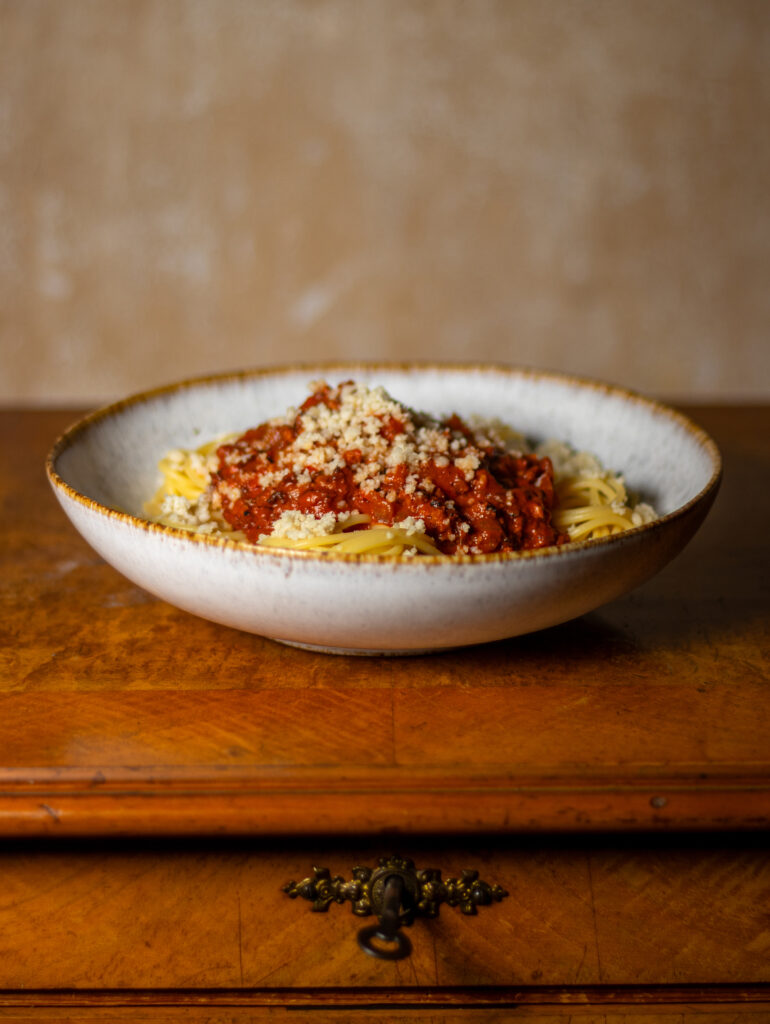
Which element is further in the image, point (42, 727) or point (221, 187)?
point (221, 187)

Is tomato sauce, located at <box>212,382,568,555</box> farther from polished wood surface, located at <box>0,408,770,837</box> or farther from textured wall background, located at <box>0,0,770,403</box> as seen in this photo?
textured wall background, located at <box>0,0,770,403</box>

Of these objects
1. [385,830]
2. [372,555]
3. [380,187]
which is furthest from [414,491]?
[380,187]

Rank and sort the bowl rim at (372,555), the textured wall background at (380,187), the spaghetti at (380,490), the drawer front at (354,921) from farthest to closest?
1. the textured wall background at (380,187)
2. the spaghetti at (380,490)
3. the drawer front at (354,921)
4. the bowl rim at (372,555)

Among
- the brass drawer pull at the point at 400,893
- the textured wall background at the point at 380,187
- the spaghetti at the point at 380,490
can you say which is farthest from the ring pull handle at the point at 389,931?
the textured wall background at the point at 380,187

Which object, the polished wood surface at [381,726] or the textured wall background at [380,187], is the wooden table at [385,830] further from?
the textured wall background at [380,187]

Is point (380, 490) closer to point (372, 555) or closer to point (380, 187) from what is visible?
point (372, 555)

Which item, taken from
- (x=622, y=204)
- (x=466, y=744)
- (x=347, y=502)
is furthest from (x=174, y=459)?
(x=622, y=204)

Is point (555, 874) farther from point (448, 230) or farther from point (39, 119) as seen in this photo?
point (39, 119)
